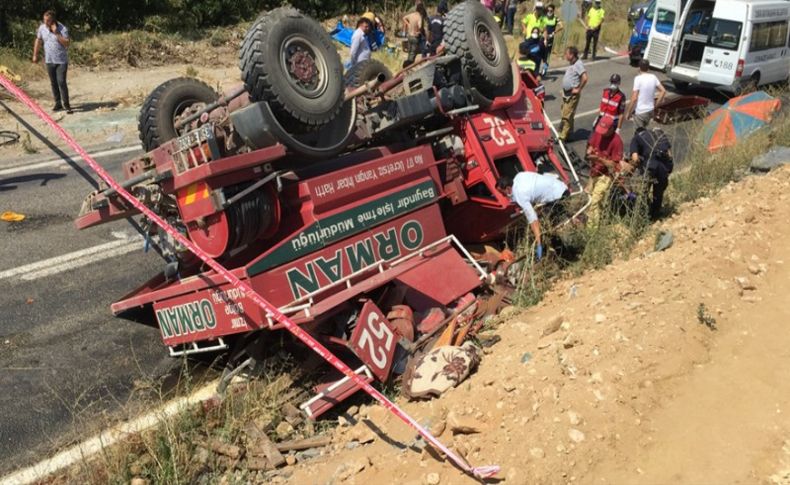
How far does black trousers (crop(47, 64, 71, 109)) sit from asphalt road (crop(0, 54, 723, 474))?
12.6 feet

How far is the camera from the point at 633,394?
12.8ft

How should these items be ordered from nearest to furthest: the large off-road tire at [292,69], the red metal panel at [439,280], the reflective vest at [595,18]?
the large off-road tire at [292,69] < the red metal panel at [439,280] < the reflective vest at [595,18]

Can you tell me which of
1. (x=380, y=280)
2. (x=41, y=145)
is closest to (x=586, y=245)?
(x=380, y=280)

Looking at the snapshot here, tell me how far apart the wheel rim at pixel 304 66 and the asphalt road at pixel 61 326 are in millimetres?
2547

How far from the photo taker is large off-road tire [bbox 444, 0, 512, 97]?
649 centimetres

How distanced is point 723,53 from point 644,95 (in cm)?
557

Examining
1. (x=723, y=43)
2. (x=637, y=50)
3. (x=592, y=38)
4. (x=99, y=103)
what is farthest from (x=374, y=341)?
(x=592, y=38)

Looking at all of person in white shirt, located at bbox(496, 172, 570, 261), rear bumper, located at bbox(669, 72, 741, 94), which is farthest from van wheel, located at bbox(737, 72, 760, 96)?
person in white shirt, located at bbox(496, 172, 570, 261)

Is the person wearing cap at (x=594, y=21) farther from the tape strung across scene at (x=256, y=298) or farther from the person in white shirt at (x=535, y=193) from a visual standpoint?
the tape strung across scene at (x=256, y=298)

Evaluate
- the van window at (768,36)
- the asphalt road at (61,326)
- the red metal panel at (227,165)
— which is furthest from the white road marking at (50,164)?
the van window at (768,36)

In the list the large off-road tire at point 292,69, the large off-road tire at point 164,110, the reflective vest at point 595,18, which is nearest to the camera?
the large off-road tire at point 292,69

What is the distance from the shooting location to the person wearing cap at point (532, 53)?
12023 mm

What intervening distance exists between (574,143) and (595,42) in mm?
9880

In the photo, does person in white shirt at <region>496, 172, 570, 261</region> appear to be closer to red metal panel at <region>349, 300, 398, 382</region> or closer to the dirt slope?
the dirt slope
